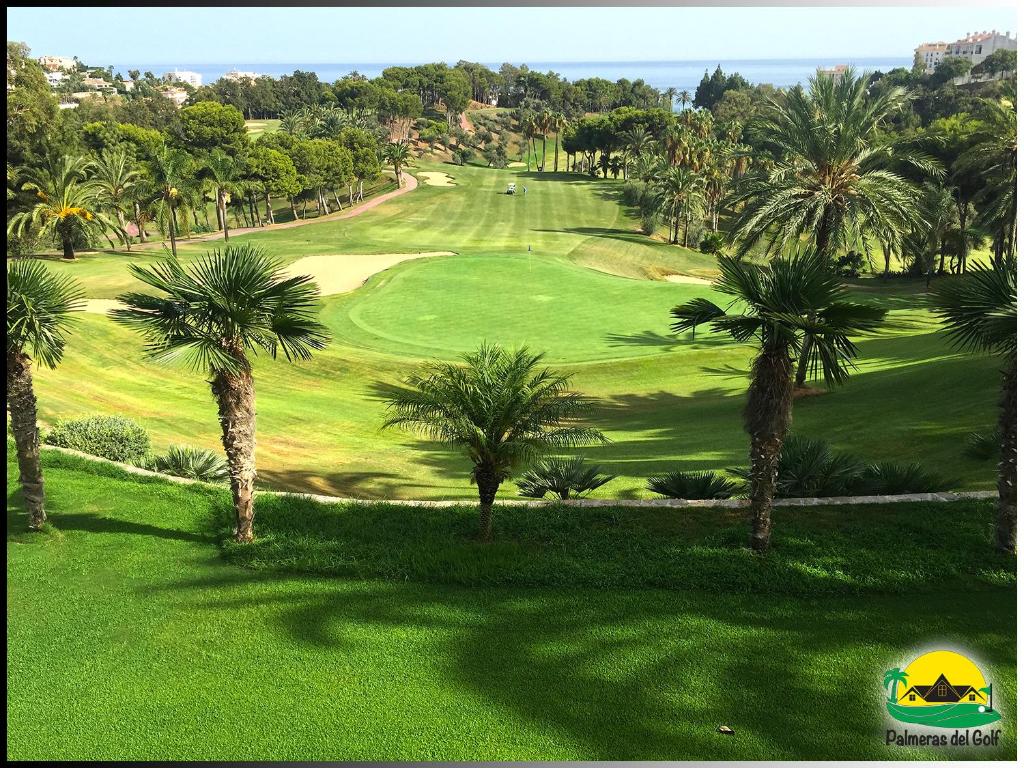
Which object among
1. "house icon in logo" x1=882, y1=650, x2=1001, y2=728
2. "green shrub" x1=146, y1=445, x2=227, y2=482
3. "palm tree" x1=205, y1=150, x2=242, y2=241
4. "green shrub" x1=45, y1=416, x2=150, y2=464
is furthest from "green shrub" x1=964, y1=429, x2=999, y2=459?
"palm tree" x1=205, y1=150, x2=242, y2=241

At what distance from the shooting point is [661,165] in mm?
72250

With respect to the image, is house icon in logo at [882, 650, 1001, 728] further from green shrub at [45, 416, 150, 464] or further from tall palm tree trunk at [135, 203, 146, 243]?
tall palm tree trunk at [135, 203, 146, 243]

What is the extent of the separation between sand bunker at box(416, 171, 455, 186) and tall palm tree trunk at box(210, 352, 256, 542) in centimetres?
8527

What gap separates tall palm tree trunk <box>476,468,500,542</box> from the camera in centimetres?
1495

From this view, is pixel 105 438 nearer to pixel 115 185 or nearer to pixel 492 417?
pixel 492 417

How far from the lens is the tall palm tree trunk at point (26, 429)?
48.3ft

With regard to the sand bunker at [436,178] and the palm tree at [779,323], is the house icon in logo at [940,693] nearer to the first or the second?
the palm tree at [779,323]

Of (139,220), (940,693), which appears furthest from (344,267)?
(940,693)

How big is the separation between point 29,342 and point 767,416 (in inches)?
481

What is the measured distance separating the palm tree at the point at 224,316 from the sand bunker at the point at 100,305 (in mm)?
22535

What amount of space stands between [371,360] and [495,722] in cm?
2234

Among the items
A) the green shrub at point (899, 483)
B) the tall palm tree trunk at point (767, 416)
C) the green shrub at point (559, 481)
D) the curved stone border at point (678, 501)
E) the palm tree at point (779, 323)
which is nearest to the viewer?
the palm tree at point (779, 323)

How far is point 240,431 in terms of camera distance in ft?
47.9

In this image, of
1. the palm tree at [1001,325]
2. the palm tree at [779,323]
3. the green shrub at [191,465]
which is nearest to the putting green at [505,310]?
the green shrub at [191,465]
